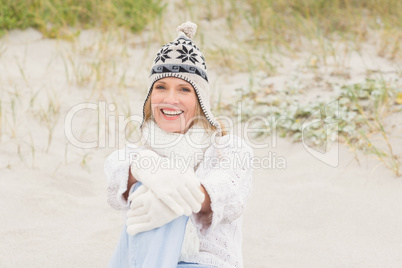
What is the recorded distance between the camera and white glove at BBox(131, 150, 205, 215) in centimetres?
192

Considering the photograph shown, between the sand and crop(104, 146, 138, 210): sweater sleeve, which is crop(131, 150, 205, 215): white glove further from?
the sand

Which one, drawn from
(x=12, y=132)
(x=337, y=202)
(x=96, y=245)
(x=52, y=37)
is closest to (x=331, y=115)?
(x=337, y=202)

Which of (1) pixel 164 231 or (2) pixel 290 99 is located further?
(2) pixel 290 99

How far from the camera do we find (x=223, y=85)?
5.12 meters

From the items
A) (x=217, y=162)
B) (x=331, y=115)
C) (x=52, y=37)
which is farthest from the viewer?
(x=52, y=37)

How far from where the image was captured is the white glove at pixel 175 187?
192cm

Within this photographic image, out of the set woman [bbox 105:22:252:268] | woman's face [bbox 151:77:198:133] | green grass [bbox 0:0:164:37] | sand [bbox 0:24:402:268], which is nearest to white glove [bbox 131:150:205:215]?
woman [bbox 105:22:252:268]

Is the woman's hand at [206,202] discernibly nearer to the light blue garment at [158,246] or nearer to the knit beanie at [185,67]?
the light blue garment at [158,246]

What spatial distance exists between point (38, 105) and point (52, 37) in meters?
1.28

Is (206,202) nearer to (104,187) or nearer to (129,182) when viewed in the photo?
(129,182)


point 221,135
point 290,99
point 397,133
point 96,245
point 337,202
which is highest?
point 290,99

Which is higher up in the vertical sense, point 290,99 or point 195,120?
point 290,99

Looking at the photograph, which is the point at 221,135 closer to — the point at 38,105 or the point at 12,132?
the point at 12,132

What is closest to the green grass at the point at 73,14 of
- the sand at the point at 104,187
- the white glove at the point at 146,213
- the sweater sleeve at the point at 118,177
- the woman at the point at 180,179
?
the sand at the point at 104,187
